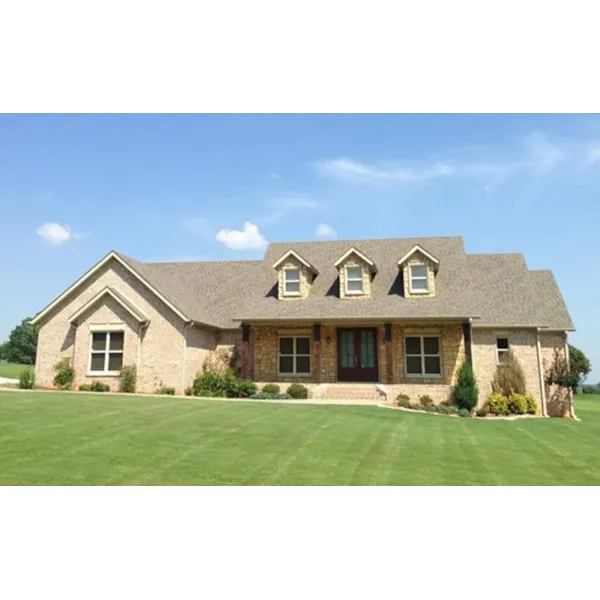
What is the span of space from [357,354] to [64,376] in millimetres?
15145

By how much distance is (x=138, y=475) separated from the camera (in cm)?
759

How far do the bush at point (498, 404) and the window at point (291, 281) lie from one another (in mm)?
11571

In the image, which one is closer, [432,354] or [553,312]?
[432,354]

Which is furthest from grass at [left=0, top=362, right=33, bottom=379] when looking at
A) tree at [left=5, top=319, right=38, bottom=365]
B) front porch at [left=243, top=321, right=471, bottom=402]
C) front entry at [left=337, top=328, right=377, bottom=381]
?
tree at [left=5, top=319, right=38, bottom=365]

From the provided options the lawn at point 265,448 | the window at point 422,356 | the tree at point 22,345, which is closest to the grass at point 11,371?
the lawn at point 265,448

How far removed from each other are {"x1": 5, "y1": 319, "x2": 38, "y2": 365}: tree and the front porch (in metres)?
69.0

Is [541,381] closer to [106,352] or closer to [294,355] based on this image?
[294,355]

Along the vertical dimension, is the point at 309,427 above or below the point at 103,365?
below

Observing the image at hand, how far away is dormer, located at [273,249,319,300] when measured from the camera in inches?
999

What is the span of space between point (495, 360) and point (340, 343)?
8043 mm

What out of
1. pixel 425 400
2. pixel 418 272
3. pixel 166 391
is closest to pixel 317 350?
pixel 425 400

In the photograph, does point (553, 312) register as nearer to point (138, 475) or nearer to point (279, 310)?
point (279, 310)

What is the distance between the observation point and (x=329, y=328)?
23.9 m

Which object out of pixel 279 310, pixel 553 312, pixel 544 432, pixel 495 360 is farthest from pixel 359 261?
pixel 544 432
